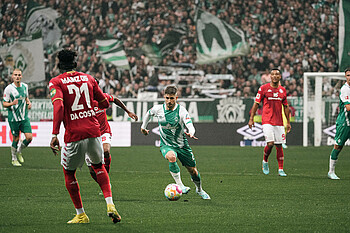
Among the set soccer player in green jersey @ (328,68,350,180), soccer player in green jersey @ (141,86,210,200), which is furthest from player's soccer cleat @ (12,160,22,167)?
soccer player in green jersey @ (328,68,350,180)

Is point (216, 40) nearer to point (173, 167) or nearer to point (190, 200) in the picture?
point (173, 167)

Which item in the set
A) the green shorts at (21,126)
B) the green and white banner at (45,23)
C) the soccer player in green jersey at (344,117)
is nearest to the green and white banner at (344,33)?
the green and white banner at (45,23)

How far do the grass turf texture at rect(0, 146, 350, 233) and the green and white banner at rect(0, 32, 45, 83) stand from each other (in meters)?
12.7

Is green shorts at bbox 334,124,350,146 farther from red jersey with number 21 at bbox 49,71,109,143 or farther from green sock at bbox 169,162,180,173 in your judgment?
red jersey with number 21 at bbox 49,71,109,143

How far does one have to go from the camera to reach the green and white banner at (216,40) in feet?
90.0

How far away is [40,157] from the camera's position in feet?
56.0

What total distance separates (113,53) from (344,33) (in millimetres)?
11198

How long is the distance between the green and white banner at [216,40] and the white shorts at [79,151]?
69.8 ft

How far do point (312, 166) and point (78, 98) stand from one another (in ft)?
30.9

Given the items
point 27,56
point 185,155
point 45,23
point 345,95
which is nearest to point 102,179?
point 185,155

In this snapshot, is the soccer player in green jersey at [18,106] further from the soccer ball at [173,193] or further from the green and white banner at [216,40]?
the green and white banner at [216,40]

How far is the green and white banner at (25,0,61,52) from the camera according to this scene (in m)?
28.4

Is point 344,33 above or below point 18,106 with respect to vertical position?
above

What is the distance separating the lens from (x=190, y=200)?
8.41 m
